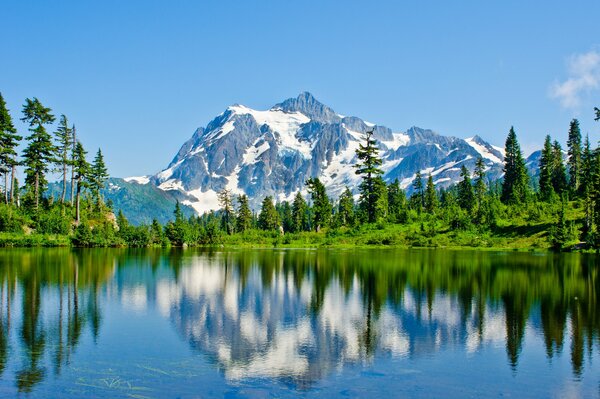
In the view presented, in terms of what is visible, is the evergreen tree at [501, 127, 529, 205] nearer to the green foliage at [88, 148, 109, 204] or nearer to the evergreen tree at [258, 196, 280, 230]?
the evergreen tree at [258, 196, 280, 230]

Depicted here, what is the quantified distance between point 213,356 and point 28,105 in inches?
3581

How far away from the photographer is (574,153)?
436 ft

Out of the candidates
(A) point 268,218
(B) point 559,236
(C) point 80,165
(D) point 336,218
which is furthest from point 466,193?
(C) point 80,165

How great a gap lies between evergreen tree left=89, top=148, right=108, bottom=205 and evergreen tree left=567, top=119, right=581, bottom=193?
111 metres

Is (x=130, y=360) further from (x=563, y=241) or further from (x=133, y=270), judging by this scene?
(x=563, y=241)

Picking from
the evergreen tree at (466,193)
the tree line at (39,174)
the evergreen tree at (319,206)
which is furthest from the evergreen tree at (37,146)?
the evergreen tree at (466,193)

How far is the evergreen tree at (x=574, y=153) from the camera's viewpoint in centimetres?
12979

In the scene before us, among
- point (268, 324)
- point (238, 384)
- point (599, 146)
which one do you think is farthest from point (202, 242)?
point (238, 384)

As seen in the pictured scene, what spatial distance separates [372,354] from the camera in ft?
66.3

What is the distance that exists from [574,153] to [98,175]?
4623 inches

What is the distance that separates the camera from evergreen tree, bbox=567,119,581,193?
426 feet

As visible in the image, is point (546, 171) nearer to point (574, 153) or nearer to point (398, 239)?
point (574, 153)

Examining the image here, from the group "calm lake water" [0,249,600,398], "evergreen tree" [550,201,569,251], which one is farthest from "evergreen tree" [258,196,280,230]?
"calm lake water" [0,249,600,398]

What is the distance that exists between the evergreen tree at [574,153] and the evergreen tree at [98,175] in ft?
364
